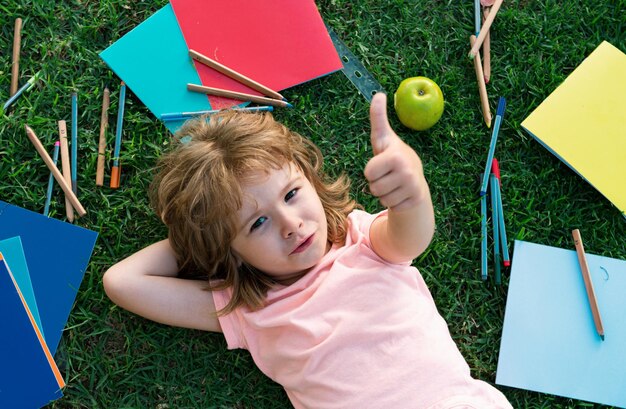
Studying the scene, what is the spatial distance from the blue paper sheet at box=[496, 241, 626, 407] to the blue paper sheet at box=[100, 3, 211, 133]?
116 cm

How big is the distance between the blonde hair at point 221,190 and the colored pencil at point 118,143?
0.17 meters

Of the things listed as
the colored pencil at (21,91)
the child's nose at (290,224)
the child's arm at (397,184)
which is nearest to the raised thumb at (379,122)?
the child's arm at (397,184)

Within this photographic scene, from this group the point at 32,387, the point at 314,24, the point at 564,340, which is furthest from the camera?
the point at 314,24

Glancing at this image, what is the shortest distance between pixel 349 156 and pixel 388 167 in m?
0.73

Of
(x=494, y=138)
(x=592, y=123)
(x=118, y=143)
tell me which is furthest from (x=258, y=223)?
(x=592, y=123)

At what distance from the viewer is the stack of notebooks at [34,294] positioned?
1618 mm

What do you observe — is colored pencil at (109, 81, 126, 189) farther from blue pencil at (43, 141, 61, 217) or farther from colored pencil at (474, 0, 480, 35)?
colored pencil at (474, 0, 480, 35)

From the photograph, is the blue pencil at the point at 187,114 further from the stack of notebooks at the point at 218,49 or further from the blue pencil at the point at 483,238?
the blue pencil at the point at 483,238

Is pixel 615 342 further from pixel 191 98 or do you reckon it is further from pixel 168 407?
pixel 191 98

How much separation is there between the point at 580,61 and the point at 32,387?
2.00 meters

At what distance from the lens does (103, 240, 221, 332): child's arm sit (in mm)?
1550

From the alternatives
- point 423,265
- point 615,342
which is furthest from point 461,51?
point 615,342

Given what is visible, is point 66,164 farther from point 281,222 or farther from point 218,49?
point 281,222

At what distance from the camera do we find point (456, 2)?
192 centimetres
